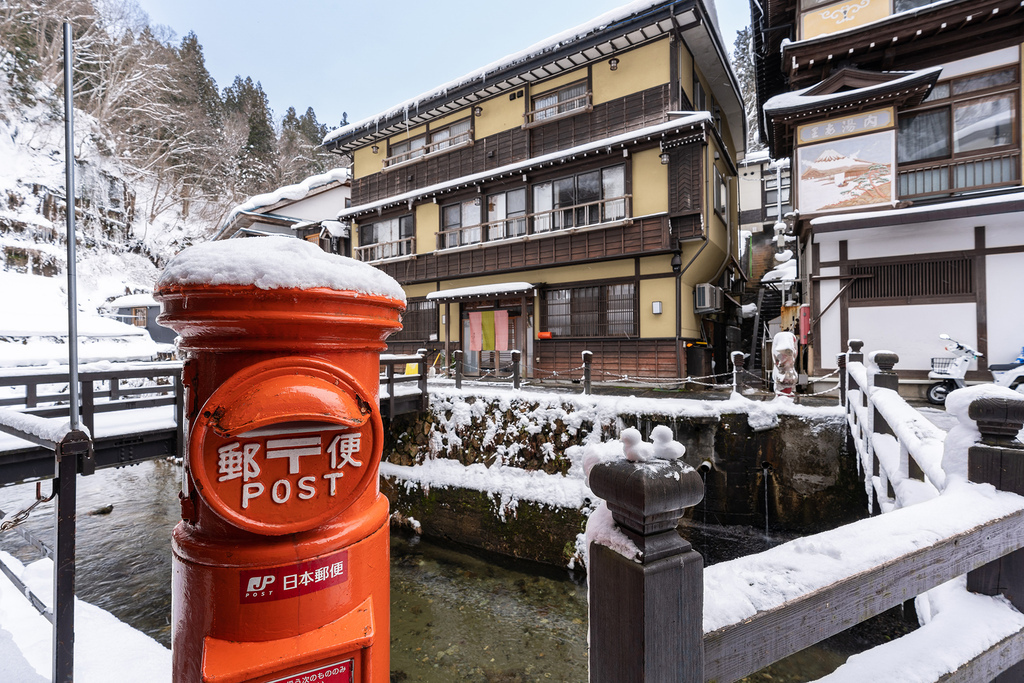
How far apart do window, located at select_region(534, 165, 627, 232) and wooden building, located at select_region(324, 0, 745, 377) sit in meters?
0.05

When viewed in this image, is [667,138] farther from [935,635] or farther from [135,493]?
[135,493]

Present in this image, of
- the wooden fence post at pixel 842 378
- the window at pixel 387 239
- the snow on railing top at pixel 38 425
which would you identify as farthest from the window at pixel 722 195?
the snow on railing top at pixel 38 425

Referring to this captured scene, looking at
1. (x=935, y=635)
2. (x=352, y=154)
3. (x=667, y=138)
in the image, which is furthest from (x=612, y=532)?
(x=352, y=154)

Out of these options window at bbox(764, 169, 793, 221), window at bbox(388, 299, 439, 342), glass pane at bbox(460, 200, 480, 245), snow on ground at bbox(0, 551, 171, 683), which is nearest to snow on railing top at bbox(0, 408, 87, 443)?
snow on ground at bbox(0, 551, 171, 683)

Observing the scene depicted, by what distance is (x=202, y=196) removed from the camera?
29344mm

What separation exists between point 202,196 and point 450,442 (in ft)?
97.8

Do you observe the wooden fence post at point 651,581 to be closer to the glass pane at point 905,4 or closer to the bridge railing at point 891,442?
the bridge railing at point 891,442

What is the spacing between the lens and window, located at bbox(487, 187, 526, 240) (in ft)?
53.6

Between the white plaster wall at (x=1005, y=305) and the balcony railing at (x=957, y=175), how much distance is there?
1.78 m

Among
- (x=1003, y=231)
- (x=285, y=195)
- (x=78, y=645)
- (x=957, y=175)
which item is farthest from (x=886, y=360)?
(x=285, y=195)

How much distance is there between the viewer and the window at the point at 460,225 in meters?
17.5

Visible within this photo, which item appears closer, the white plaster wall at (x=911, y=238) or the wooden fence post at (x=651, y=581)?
the wooden fence post at (x=651, y=581)

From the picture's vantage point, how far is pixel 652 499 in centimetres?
96

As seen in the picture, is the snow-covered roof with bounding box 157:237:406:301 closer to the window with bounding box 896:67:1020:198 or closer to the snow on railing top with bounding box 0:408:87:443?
the snow on railing top with bounding box 0:408:87:443
